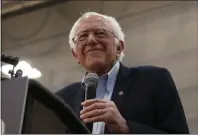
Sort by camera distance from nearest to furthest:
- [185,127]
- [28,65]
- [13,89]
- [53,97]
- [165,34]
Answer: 1. [13,89]
2. [53,97]
3. [185,127]
4. [165,34]
5. [28,65]

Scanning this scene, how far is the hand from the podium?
215 mm

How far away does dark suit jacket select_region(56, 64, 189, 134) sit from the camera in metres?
1.48

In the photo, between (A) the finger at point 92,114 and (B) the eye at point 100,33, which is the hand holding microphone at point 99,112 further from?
(B) the eye at point 100,33

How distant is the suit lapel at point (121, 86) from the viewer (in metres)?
1.54

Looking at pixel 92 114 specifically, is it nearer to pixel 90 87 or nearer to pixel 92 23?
pixel 90 87

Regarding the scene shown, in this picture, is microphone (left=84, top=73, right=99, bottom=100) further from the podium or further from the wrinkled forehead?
the wrinkled forehead

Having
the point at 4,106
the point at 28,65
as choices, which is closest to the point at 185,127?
the point at 4,106

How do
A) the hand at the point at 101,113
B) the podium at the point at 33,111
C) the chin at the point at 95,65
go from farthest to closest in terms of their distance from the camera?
the chin at the point at 95,65 → the hand at the point at 101,113 → the podium at the point at 33,111

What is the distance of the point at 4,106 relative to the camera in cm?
80

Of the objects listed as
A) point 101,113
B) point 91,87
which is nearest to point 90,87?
point 91,87

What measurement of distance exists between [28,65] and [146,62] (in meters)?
1.26

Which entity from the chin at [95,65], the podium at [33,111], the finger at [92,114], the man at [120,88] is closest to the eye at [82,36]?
the man at [120,88]

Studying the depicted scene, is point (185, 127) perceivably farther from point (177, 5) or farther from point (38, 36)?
point (38, 36)

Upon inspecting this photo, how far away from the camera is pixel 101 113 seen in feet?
3.89
